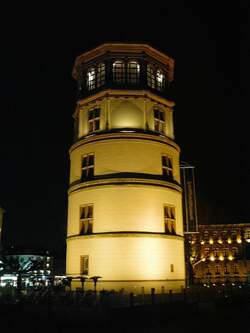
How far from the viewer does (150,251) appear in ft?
99.8

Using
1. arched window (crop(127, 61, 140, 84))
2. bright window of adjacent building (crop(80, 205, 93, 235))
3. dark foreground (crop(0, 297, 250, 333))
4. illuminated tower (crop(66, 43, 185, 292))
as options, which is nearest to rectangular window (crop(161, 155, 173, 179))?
illuminated tower (crop(66, 43, 185, 292))

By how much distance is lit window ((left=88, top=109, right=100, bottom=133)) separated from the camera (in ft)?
114

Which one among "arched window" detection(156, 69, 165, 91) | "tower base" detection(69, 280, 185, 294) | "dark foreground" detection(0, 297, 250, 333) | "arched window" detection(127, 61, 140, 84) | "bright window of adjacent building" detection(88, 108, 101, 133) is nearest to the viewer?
"dark foreground" detection(0, 297, 250, 333)

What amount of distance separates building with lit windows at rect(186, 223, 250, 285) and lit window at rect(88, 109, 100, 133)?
66.6 meters

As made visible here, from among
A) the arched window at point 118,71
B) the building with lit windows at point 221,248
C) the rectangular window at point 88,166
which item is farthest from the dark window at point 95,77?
the building with lit windows at point 221,248

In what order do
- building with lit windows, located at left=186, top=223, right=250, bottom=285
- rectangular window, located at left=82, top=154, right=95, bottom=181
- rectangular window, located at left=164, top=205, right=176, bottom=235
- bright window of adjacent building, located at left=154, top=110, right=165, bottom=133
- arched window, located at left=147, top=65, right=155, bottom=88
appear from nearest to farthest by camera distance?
rectangular window, located at left=164, top=205, right=176, bottom=235, rectangular window, located at left=82, top=154, right=95, bottom=181, bright window of adjacent building, located at left=154, top=110, right=165, bottom=133, arched window, located at left=147, top=65, right=155, bottom=88, building with lit windows, located at left=186, top=223, right=250, bottom=285

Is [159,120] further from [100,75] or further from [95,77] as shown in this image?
[95,77]

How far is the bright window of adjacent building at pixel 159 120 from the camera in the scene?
34.9 metres

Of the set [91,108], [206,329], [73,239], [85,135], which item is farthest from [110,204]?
[206,329]

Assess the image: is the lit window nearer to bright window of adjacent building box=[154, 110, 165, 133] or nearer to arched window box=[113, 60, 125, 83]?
arched window box=[113, 60, 125, 83]

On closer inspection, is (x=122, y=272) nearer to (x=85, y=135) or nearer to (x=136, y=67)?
(x=85, y=135)

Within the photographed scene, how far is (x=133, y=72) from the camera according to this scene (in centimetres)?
3472

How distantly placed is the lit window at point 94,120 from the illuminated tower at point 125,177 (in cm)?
10

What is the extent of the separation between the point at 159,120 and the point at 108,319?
63.4 feet
